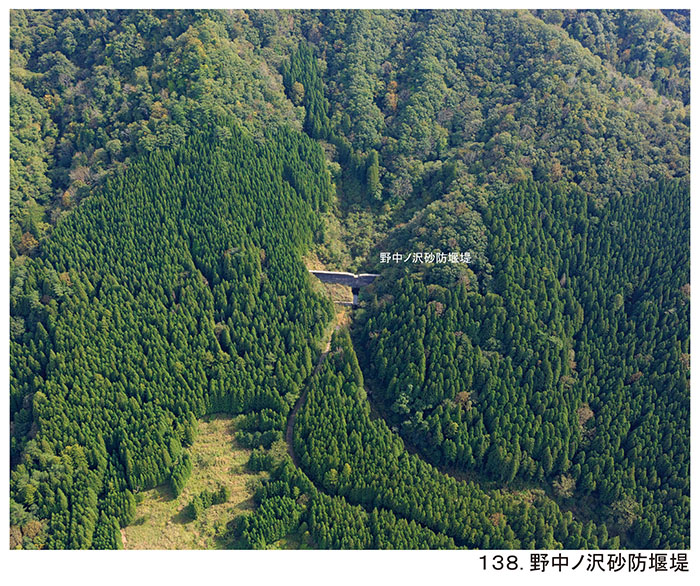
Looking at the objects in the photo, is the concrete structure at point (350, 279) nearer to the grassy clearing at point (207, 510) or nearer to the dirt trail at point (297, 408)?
the dirt trail at point (297, 408)

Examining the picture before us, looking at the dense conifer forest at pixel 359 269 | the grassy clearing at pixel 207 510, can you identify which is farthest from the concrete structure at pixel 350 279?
the grassy clearing at pixel 207 510

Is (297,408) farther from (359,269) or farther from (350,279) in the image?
(359,269)

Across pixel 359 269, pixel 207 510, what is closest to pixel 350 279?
pixel 359 269

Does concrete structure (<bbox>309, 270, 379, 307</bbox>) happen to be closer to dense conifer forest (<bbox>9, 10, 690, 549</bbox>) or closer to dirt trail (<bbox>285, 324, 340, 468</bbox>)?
dense conifer forest (<bbox>9, 10, 690, 549</bbox>)

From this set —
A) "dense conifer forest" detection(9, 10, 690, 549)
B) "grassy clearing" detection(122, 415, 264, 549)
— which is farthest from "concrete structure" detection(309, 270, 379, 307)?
"grassy clearing" detection(122, 415, 264, 549)

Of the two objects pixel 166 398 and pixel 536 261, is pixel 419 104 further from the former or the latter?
pixel 166 398

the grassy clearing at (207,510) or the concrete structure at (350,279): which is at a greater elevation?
the concrete structure at (350,279)
